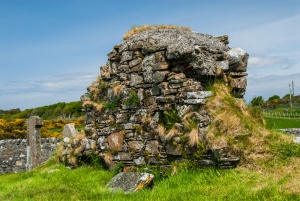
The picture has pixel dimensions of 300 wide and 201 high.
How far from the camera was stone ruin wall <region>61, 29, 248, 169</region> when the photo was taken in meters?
10.2

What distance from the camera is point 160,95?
11.2m

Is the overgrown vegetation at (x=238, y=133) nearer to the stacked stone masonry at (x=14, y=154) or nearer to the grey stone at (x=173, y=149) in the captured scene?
the grey stone at (x=173, y=149)

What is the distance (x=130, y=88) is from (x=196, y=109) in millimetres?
2563

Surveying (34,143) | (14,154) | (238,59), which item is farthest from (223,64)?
(14,154)

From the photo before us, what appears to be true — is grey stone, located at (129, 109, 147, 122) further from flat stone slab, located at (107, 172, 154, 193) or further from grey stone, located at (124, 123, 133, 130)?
flat stone slab, located at (107, 172, 154, 193)

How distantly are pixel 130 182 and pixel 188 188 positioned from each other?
1.64m

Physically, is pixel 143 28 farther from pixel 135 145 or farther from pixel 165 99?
pixel 135 145

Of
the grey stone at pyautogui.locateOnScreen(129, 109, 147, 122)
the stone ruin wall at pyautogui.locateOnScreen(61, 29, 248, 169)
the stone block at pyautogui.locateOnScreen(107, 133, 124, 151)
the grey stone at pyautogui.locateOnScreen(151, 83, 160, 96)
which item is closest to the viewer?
the stone ruin wall at pyautogui.locateOnScreen(61, 29, 248, 169)

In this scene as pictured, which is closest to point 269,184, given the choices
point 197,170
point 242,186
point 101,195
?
point 242,186

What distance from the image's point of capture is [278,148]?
9.51 meters

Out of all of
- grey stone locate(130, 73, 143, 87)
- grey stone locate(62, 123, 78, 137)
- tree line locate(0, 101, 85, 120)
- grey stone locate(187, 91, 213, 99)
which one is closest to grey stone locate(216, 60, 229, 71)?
grey stone locate(187, 91, 213, 99)

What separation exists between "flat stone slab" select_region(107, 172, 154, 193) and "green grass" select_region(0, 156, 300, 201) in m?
0.23

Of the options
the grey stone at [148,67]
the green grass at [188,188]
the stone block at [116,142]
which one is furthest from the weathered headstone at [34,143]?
the grey stone at [148,67]

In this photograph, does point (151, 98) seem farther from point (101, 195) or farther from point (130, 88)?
point (101, 195)
